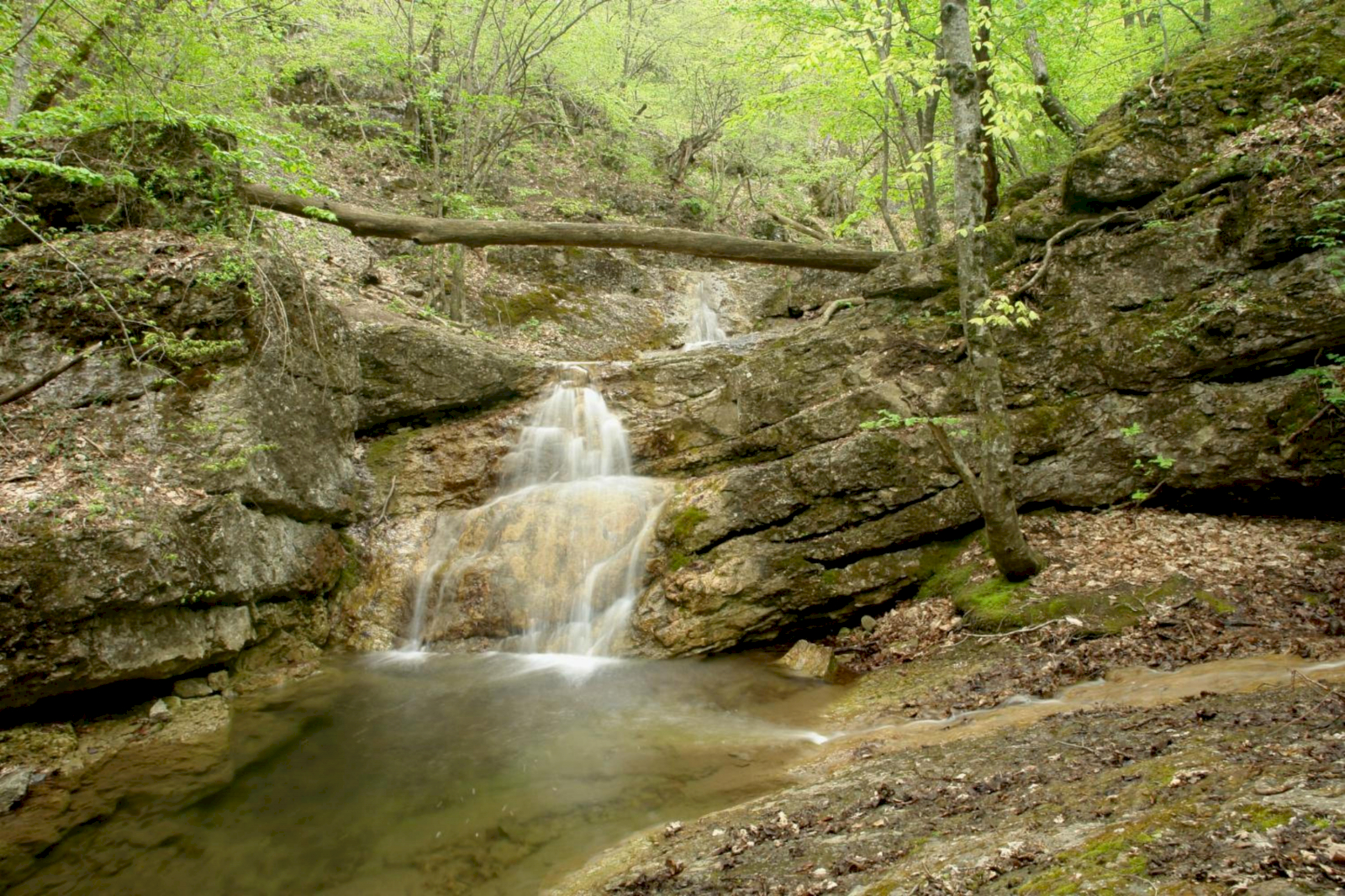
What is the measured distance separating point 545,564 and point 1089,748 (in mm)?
6503

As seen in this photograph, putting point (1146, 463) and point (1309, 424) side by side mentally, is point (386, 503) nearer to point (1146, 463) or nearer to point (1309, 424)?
point (1146, 463)

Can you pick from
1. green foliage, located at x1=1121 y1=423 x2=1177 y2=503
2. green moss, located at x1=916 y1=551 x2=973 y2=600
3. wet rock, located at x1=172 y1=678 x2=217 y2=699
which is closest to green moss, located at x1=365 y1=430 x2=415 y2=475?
wet rock, located at x1=172 y1=678 x2=217 y2=699

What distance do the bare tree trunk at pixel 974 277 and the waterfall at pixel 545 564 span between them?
419cm

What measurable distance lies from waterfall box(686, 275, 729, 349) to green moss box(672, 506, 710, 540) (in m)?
7.88

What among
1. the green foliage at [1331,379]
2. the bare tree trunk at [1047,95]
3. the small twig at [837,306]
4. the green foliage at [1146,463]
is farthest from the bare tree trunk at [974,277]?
the bare tree trunk at [1047,95]

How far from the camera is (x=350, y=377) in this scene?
9859 millimetres

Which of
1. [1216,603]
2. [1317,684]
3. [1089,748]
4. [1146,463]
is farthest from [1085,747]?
[1146,463]

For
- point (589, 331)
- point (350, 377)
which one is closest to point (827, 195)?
point (589, 331)

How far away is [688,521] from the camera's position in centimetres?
841

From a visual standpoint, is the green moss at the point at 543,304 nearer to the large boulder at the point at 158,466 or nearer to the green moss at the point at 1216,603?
the large boulder at the point at 158,466

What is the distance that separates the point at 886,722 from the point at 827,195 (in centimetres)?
2101

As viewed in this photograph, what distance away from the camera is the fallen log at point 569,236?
9.97 meters

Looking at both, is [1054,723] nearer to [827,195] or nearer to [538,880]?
[538,880]

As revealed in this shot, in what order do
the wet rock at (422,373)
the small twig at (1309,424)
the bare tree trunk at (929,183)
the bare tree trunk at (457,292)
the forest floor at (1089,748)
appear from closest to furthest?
the forest floor at (1089,748) → the small twig at (1309,424) → the wet rock at (422,373) → the bare tree trunk at (929,183) → the bare tree trunk at (457,292)
